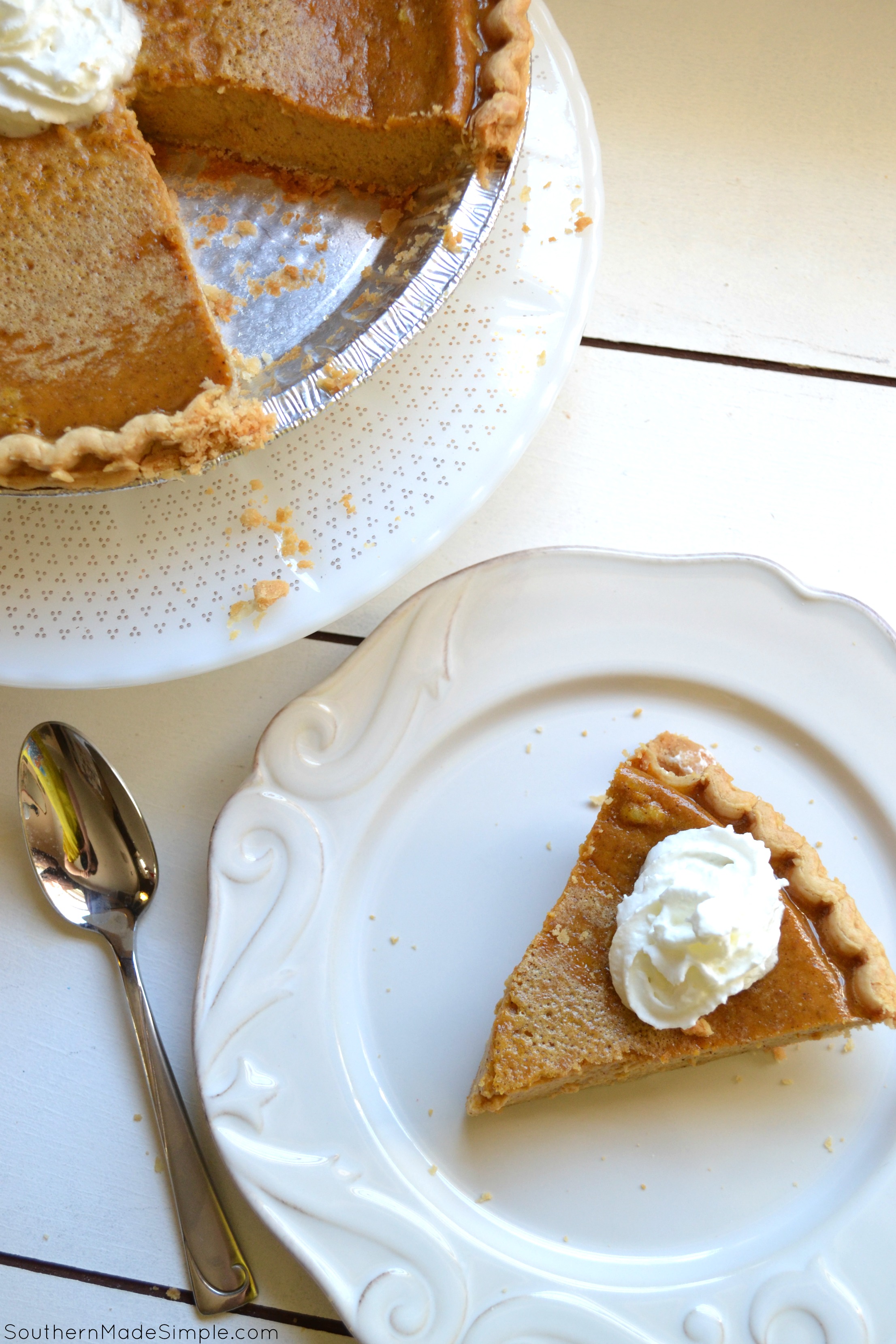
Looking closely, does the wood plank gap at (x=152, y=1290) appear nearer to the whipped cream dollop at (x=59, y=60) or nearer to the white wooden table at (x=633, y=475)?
the white wooden table at (x=633, y=475)

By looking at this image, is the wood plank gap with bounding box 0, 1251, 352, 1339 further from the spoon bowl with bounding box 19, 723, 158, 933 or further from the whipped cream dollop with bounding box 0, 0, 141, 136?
the whipped cream dollop with bounding box 0, 0, 141, 136

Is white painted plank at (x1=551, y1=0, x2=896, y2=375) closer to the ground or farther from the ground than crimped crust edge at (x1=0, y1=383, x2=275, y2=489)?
farther from the ground

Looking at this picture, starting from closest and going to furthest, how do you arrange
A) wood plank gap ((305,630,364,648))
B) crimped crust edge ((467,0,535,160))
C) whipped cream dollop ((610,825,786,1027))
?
whipped cream dollop ((610,825,786,1027)) → crimped crust edge ((467,0,535,160)) → wood plank gap ((305,630,364,648))

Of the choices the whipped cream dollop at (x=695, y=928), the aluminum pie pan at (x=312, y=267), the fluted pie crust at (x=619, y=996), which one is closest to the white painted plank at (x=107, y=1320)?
the fluted pie crust at (x=619, y=996)

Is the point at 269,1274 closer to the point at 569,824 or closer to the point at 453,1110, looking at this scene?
the point at 453,1110

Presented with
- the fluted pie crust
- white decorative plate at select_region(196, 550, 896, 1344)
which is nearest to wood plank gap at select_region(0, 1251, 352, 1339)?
white decorative plate at select_region(196, 550, 896, 1344)

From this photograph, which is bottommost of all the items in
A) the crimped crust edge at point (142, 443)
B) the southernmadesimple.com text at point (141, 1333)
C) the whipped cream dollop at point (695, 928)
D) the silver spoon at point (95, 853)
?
the southernmadesimple.com text at point (141, 1333)

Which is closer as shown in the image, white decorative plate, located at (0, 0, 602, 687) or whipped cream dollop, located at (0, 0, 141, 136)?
whipped cream dollop, located at (0, 0, 141, 136)
